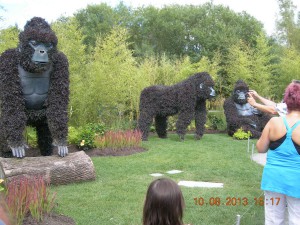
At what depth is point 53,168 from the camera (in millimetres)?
5820

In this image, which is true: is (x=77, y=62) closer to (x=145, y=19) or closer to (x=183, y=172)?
(x=183, y=172)

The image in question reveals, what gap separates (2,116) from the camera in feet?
19.5

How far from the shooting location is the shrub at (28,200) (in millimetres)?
3799

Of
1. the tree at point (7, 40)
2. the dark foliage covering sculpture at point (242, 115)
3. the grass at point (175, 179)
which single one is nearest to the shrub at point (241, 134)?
the dark foliage covering sculpture at point (242, 115)

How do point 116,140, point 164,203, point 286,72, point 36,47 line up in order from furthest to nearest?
point 286,72, point 116,140, point 36,47, point 164,203

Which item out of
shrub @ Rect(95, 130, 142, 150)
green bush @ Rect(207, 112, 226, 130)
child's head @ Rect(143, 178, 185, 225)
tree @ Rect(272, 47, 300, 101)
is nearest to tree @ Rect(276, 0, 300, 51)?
tree @ Rect(272, 47, 300, 101)

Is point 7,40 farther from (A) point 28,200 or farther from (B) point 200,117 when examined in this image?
(A) point 28,200

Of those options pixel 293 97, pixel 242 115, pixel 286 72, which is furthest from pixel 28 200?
pixel 286 72

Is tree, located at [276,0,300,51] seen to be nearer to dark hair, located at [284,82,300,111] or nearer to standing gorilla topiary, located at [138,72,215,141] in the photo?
standing gorilla topiary, located at [138,72,215,141]

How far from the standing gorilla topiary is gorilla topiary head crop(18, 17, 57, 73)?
5.69 meters

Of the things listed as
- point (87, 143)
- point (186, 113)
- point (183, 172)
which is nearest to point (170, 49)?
point (186, 113)

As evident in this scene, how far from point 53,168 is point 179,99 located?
5881mm

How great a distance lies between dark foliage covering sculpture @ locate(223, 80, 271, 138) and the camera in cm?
1236

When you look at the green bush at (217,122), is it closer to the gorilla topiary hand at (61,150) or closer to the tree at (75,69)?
the tree at (75,69)
